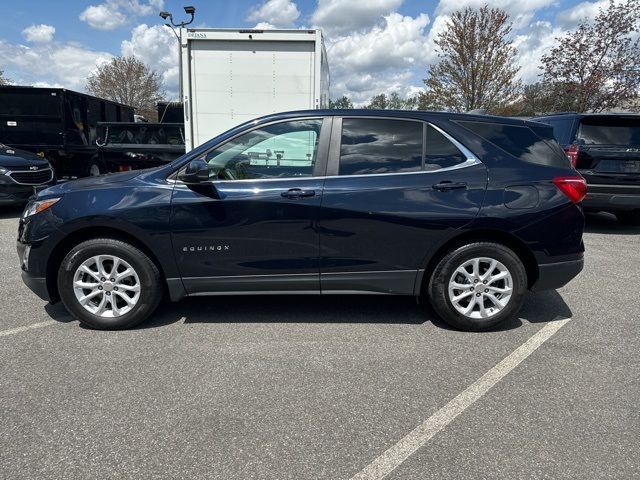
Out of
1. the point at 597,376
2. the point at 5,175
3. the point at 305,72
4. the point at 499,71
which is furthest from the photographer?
the point at 499,71

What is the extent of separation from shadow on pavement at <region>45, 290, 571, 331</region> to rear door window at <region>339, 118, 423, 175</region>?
1.32 metres

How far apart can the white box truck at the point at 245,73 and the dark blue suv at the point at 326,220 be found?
13.5 ft

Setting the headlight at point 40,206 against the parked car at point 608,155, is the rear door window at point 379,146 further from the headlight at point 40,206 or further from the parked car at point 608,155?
the parked car at point 608,155

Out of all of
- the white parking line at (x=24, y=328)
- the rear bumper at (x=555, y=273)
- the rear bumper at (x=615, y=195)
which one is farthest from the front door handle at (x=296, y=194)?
the rear bumper at (x=615, y=195)

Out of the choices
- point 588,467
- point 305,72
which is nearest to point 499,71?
point 305,72

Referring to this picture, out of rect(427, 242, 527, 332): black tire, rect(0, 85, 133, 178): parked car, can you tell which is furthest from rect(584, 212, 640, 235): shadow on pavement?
rect(0, 85, 133, 178): parked car

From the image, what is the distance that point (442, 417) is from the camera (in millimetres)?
2648

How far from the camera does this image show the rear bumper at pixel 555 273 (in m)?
3.80

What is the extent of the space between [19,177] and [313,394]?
8056 millimetres

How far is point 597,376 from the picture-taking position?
10.2ft

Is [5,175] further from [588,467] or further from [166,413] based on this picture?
[588,467]

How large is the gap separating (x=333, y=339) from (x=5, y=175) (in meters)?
7.59

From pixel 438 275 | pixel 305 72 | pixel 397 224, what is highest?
pixel 305 72

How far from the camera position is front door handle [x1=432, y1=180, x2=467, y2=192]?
365 centimetres
